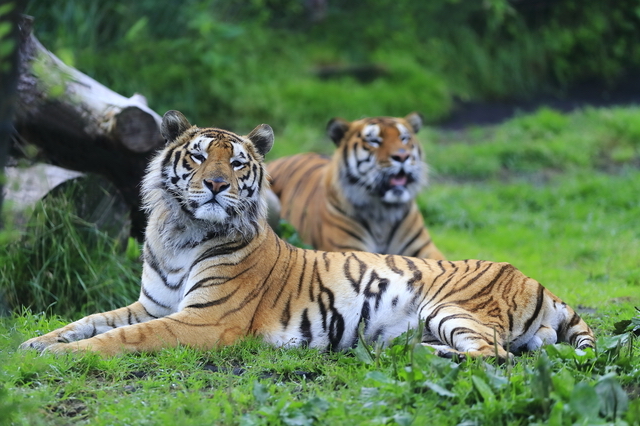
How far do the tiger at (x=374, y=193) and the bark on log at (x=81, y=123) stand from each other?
5.65ft

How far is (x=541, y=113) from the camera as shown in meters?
11.4

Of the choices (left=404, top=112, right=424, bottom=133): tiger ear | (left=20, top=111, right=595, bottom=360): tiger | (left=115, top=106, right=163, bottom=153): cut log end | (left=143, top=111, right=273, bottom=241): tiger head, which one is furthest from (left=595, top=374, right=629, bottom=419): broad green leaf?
(left=404, top=112, right=424, bottom=133): tiger ear

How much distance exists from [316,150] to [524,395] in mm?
7738

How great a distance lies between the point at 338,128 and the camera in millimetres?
7273

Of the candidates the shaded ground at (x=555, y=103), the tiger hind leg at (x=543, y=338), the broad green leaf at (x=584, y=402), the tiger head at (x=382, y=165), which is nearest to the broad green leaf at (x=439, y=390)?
the broad green leaf at (x=584, y=402)

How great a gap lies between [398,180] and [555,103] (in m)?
6.94

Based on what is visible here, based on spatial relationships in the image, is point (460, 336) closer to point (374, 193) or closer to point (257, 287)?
point (257, 287)

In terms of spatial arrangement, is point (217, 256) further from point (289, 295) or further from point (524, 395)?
point (524, 395)

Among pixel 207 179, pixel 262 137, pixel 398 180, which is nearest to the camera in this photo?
pixel 207 179

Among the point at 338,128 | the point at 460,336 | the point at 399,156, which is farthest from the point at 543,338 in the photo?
the point at 338,128

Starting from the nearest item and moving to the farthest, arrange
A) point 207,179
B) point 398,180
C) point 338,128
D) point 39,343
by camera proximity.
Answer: point 39,343
point 207,179
point 398,180
point 338,128

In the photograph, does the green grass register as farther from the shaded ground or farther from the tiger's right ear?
the shaded ground

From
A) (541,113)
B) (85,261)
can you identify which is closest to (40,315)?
(85,261)

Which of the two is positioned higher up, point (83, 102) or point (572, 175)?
point (83, 102)
